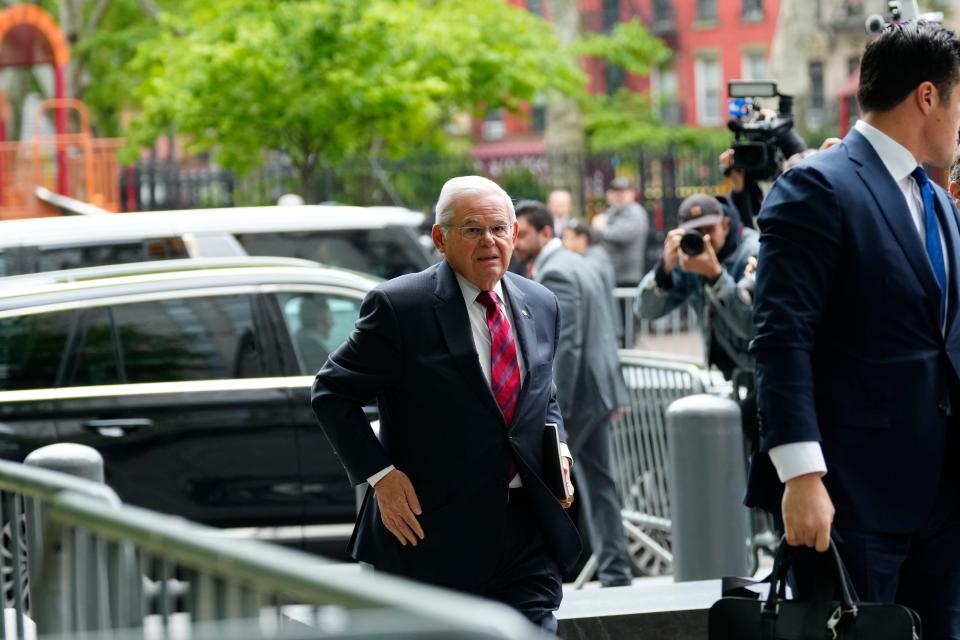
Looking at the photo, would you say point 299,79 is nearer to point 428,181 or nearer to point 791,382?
point 428,181

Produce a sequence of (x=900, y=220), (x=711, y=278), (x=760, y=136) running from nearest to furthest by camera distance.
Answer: (x=900, y=220)
(x=760, y=136)
(x=711, y=278)

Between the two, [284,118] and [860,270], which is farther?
[284,118]

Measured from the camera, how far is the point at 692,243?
7.16 metres

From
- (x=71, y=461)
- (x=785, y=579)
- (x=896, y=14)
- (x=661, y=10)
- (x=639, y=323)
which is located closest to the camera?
(x=785, y=579)

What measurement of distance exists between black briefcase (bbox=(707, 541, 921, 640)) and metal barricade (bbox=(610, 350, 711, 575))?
4608mm

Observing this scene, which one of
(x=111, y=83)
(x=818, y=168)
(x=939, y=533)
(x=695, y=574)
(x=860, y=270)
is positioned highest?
(x=111, y=83)

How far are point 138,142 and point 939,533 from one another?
22.2m

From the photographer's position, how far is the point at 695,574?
6.84 metres

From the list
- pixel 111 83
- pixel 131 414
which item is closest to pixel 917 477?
pixel 131 414

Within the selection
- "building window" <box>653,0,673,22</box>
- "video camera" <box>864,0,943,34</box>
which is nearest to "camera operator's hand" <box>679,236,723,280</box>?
"video camera" <box>864,0,943,34</box>

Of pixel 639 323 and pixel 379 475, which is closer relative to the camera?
pixel 379 475

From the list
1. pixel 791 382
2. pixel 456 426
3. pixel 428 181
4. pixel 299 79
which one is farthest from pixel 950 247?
pixel 428 181

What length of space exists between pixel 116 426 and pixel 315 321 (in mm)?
1164

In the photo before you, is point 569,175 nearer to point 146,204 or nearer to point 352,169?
point 352,169
